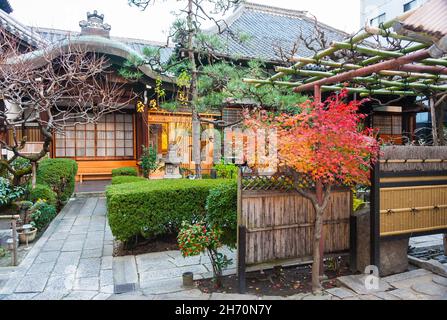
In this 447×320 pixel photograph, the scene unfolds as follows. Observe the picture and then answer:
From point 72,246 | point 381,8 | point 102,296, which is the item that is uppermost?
point 381,8

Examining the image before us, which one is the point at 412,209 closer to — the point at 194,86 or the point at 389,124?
the point at 194,86

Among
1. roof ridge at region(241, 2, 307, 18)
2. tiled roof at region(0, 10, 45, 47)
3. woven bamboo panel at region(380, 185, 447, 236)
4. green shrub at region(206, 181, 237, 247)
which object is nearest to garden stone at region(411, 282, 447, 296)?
woven bamboo panel at region(380, 185, 447, 236)

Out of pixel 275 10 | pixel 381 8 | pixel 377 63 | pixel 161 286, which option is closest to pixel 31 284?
pixel 161 286

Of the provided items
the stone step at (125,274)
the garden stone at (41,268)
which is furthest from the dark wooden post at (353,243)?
the garden stone at (41,268)

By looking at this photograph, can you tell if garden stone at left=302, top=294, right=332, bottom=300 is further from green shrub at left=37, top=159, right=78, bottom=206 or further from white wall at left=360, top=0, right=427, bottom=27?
white wall at left=360, top=0, right=427, bottom=27

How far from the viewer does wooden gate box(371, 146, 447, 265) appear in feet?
16.6

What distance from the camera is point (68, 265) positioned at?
233 inches

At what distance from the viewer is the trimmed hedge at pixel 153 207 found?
6.21m

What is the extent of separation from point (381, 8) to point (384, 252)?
110ft

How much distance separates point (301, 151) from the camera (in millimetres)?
4301

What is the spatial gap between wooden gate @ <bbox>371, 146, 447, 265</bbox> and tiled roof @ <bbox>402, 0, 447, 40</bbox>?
2.14m

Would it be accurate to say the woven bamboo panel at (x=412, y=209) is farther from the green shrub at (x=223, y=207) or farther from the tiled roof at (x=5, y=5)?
the tiled roof at (x=5, y=5)
